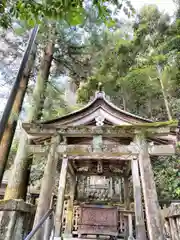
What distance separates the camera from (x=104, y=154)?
18.0 feet

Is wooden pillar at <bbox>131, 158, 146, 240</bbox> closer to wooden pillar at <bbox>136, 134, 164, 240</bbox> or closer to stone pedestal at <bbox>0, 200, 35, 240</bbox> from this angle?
wooden pillar at <bbox>136, 134, 164, 240</bbox>

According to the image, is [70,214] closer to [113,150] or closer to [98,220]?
[98,220]

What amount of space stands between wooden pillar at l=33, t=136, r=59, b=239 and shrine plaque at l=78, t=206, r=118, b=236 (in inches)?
123

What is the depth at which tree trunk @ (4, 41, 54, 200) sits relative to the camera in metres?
5.64

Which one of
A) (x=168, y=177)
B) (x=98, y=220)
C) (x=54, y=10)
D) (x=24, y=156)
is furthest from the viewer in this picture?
(x=168, y=177)

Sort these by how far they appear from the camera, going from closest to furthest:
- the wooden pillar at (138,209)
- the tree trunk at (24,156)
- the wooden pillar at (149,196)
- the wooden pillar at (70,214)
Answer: the wooden pillar at (149,196) < the wooden pillar at (138,209) < the tree trunk at (24,156) < the wooden pillar at (70,214)

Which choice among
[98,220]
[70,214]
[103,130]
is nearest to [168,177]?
[98,220]

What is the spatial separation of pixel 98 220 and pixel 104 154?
3.41m

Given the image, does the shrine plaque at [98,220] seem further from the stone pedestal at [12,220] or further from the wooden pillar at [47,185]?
the stone pedestal at [12,220]

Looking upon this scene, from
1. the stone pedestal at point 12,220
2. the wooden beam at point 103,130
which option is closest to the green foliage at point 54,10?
the stone pedestal at point 12,220

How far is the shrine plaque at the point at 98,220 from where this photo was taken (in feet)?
23.0

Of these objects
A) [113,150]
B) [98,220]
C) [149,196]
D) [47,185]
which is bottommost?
[98,220]

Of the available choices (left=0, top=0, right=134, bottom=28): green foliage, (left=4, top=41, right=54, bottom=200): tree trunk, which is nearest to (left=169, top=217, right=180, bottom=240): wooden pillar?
(left=0, top=0, right=134, bottom=28): green foliage

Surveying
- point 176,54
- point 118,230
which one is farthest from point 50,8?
point 176,54
